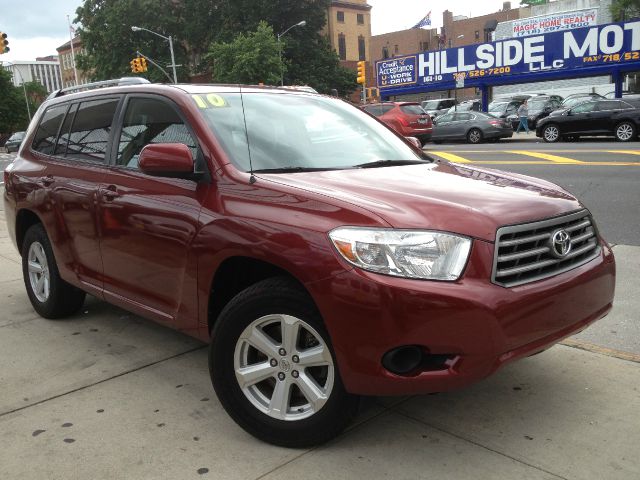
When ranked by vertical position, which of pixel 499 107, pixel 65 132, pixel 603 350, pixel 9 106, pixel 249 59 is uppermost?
pixel 249 59

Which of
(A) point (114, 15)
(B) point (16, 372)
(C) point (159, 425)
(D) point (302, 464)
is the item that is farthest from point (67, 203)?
(A) point (114, 15)

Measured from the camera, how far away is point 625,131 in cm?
1942

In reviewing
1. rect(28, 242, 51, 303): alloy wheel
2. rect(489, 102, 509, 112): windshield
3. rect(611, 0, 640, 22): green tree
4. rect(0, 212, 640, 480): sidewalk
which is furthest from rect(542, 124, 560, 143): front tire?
rect(611, 0, 640, 22): green tree

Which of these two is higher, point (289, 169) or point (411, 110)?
point (411, 110)

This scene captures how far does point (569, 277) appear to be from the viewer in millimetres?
2768

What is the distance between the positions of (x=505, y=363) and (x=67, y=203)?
316 cm

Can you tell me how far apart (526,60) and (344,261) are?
30.6m

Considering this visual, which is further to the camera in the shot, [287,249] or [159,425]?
[159,425]

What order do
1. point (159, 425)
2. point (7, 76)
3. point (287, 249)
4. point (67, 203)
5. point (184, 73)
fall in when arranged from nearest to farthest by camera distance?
point (287, 249) → point (159, 425) → point (67, 203) → point (184, 73) → point (7, 76)

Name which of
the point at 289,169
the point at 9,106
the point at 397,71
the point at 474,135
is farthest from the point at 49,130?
the point at 9,106

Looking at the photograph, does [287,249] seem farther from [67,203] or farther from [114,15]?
[114,15]

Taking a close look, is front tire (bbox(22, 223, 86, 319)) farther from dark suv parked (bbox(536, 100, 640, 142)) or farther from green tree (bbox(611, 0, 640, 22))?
green tree (bbox(611, 0, 640, 22))

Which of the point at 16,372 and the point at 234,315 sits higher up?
the point at 234,315

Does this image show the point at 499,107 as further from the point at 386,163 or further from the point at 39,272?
the point at 386,163
